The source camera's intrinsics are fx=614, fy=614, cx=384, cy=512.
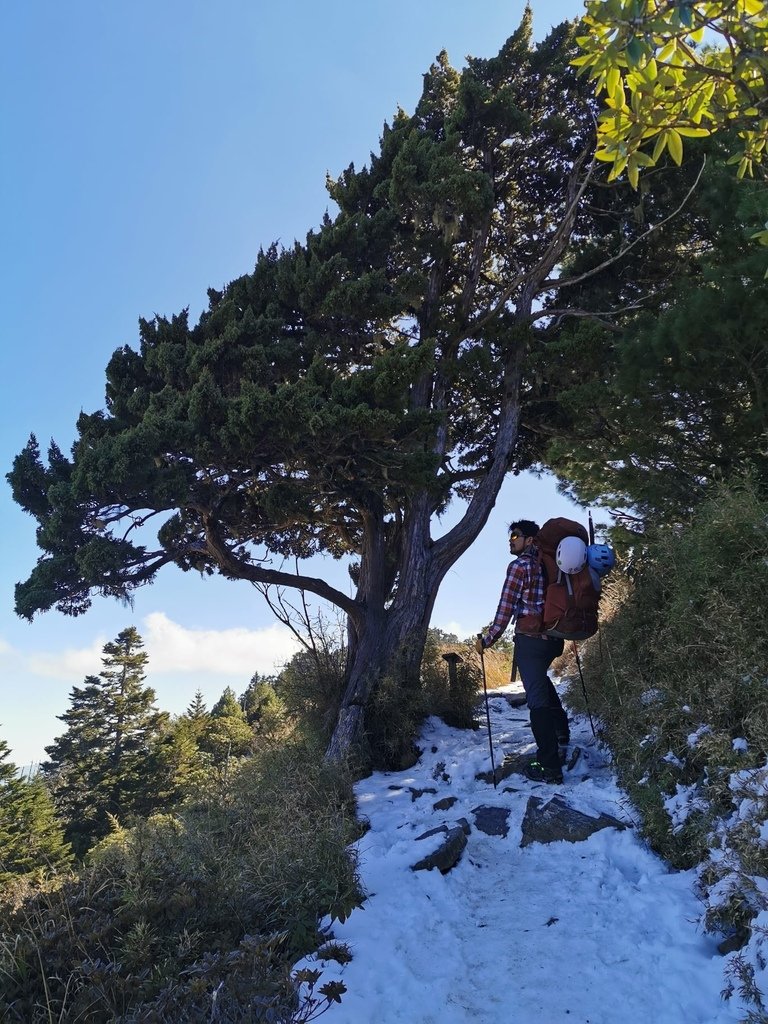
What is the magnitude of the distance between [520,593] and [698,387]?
2742 mm

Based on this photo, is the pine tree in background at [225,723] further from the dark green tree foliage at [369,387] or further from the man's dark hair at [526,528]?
the man's dark hair at [526,528]

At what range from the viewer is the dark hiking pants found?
17.8ft

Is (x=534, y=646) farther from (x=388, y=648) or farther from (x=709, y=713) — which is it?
(x=388, y=648)

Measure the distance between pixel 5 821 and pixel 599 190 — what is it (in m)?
30.7

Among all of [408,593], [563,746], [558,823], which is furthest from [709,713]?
[408,593]

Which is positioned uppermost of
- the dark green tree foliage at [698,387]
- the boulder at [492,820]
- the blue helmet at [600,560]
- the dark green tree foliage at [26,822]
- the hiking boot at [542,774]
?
the dark green tree foliage at [698,387]

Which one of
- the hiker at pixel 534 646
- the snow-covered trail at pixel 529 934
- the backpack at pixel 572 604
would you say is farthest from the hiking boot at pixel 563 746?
the backpack at pixel 572 604

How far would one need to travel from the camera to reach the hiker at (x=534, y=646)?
214 inches

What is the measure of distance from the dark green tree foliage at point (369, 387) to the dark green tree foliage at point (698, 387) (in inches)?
84.1

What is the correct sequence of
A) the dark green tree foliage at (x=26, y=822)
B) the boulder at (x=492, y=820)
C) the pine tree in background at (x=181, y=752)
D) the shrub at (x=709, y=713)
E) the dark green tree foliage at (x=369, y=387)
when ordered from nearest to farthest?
the shrub at (x=709, y=713) → the boulder at (x=492, y=820) → the dark green tree foliage at (x=369, y=387) → the dark green tree foliage at (x=26, y=822) → the pine tree in background at (x=181, y=752)

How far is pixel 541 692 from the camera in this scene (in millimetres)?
5488

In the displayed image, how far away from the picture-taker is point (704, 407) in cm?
639

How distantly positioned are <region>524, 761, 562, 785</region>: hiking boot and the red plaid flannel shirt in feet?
3.77

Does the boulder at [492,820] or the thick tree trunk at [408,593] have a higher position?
the thick tree trunk at [408,593]
